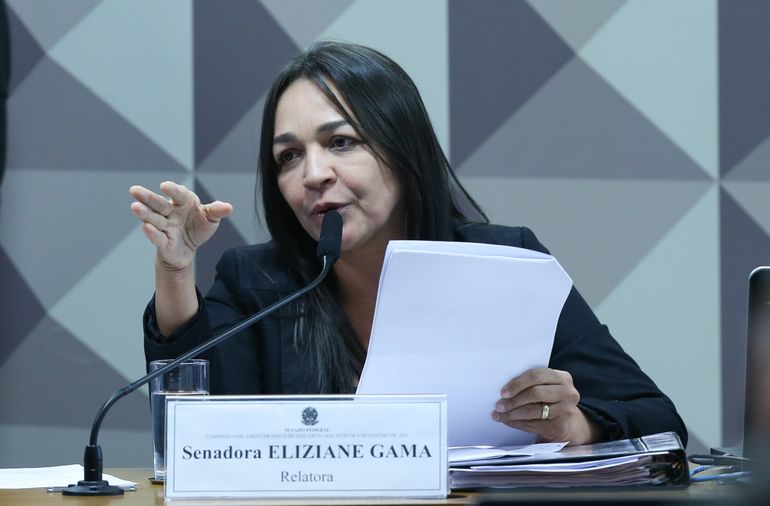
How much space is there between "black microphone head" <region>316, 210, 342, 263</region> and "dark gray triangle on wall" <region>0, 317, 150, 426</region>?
1168 millimetres

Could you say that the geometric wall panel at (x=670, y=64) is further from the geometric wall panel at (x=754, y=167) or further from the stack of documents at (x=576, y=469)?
the stack of documents at (x=576, y=469)

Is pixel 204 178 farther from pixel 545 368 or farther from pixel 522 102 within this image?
pixel 545 368

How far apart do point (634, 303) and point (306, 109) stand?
3.66 feet

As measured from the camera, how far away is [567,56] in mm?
2506

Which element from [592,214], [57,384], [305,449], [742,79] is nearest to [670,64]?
[742,79]

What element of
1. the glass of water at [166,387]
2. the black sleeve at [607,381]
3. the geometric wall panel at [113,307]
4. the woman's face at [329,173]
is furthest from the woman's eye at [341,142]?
the geometric wall panel at [113,307]

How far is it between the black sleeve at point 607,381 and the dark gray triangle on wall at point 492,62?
745mm

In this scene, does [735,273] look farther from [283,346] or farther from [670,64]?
[283,346]

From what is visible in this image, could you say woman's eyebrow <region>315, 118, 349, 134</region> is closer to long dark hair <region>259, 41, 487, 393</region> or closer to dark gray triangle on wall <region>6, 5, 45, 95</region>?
long dark hair <region>259, 41, 487, 393</region>

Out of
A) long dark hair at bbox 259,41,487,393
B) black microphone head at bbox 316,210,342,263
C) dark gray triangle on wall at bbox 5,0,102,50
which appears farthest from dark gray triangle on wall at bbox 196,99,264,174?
black microphone head at bbox 316,210,342,263

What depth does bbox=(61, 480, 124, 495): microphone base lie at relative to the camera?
3.71 feet

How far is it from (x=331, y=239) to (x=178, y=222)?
0.22m

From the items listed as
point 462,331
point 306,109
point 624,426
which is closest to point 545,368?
point 462,331

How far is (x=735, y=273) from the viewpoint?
8.21 feet
